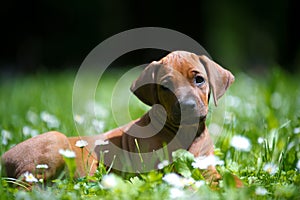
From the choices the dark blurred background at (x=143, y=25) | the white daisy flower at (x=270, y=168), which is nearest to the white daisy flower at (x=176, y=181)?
the white daisy flower at (x=270, y=168)

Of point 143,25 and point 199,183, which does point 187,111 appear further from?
point 143,25

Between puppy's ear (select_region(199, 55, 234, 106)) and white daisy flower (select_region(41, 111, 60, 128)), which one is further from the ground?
puppy's ear (select_region(199, 55, 234, 106))

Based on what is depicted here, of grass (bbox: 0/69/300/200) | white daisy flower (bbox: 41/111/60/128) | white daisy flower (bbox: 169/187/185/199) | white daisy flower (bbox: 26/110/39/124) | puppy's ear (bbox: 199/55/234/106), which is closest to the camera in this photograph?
white daisy flower (bbox: 169/187/185/199)

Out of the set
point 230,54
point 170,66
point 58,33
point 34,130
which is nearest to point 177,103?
point 170,66

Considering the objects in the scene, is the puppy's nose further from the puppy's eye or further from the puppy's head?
the puppy's eye

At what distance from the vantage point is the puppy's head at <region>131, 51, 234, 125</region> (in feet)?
11.0

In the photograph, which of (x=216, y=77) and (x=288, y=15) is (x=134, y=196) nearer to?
(x=216, y=77)

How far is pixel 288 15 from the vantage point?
39.9 feet

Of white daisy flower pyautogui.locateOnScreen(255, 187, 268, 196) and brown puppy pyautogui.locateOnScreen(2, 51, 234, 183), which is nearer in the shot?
→ white daisy flower pyautogui.locateOnScreen(255, 187, 268, 196)

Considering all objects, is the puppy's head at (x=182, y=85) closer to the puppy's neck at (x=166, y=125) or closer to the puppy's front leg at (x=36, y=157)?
the puppy's neck at (x=166, y=125)

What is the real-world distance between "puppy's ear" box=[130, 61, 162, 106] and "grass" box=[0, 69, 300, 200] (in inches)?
22.6

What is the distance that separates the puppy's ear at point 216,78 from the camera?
11.7ft

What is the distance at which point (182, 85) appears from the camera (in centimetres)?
341

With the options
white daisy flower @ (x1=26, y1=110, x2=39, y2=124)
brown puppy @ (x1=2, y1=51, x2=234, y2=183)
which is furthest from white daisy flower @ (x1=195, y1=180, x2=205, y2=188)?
white daisy flower @ (x1=26, y1=110, x2=39, y2=124)
